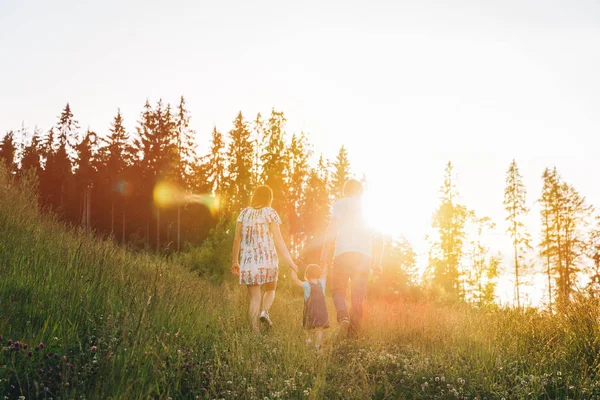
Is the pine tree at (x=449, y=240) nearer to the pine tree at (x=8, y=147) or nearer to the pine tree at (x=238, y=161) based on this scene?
the pine tree at (x=238, y=161)

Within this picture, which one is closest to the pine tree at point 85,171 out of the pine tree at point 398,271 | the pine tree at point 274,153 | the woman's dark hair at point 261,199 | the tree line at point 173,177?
the tree line at point 173,177

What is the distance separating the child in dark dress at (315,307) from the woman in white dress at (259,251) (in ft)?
1.36

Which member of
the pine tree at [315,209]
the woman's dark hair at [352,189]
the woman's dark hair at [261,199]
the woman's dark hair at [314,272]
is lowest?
the woman's dark hair at [314,272]

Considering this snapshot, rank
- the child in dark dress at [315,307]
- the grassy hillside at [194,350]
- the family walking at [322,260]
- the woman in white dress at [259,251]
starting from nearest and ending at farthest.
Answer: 1. the grassy hillside at [194,350]
2. the child in dark dress at [315,307]
3. the family walking at [322,260]
4. the woman in white dress at [259,251]

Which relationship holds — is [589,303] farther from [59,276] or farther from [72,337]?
[59,276]

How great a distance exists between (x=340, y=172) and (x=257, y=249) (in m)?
38.8

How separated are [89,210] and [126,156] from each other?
6677mm

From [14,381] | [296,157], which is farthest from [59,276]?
[296,157]

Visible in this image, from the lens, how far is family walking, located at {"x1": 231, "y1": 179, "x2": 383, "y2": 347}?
7035 millimetres

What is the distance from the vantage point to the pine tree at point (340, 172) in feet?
149

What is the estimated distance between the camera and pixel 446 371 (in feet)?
16.4

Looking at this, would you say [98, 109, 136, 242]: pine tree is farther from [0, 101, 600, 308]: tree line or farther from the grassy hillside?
the grassy hillside

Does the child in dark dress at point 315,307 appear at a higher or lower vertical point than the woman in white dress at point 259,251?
lower

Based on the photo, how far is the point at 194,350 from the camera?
15.7ft
